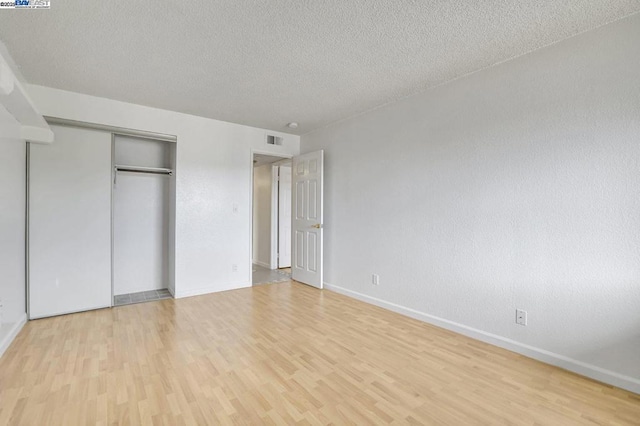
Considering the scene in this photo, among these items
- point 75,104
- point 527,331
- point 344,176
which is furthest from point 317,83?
point 527,331

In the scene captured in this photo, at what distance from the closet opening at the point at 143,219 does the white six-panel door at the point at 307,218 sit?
1889 mm

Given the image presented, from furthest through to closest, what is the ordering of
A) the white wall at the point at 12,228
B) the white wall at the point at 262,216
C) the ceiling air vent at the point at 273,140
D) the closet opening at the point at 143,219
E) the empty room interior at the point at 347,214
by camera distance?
the white wall at the point at 262,216
the ceiling air vent at the point at 273,140
the closet opening at the point at 143,219
the white wall at the point at 12,228
the empty room interior at the point at 347,214

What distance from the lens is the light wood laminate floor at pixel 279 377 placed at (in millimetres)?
1746

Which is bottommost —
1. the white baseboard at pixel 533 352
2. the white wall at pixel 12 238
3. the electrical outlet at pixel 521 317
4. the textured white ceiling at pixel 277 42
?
the white baseboard at pixel 533 352

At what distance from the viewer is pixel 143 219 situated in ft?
14.3

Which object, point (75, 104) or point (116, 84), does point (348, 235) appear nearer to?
point (116, 84)

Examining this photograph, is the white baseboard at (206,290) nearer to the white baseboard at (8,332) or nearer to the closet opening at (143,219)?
the closet opening at (143,219)

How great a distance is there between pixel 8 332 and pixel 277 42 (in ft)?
11.1

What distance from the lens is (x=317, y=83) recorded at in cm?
311

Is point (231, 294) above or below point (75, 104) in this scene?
below

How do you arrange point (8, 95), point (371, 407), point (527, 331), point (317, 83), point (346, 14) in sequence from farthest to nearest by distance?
point (317, 83), point (527, 331), point (8, 95), point (346, 14), point (371, 407)

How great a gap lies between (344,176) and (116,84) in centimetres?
288

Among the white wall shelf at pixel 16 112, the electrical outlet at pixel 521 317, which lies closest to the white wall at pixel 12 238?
the white wall shelf at pixel 16 112

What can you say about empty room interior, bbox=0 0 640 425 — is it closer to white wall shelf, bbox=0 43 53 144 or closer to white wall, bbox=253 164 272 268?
white wall shelf, bbox=0 43 53 144
